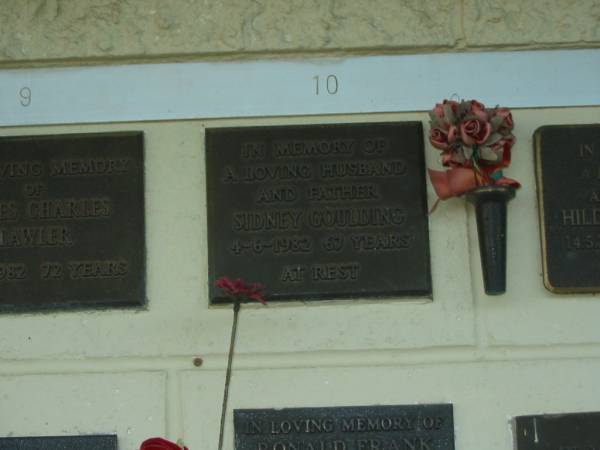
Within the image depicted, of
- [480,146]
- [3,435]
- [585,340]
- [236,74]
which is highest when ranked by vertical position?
[236,74]

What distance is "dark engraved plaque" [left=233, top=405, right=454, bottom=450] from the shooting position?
3400 mm

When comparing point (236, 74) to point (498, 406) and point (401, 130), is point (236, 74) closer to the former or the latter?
point (401, 130)

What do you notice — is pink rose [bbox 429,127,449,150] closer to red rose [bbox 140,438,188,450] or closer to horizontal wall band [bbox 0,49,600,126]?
horizontal wall band [bbox 0,49,600,126]

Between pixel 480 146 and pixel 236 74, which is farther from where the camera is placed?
pixel 236 74

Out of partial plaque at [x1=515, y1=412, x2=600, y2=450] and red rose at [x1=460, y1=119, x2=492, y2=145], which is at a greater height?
red rose at [x1=460, y1=119, x2=492, y2=145]

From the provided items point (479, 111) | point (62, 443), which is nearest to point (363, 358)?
point (479, 111)

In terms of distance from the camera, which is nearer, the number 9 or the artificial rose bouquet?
the artificial rose bouquet

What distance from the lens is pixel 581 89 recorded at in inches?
141

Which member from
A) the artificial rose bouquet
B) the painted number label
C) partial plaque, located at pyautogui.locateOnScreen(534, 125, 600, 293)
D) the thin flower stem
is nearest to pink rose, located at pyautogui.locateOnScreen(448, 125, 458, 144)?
the artificial rose bouquet

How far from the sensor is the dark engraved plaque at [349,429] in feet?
11.2

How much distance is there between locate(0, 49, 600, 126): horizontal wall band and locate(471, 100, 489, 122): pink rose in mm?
159

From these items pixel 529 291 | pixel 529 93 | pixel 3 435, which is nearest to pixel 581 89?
pixel 529 93

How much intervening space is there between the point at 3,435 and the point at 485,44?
2.11m

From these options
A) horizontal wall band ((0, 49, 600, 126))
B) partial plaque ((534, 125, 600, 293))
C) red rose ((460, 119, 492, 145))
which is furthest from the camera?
horizontal wall band ((0, 49, 600, 126))
